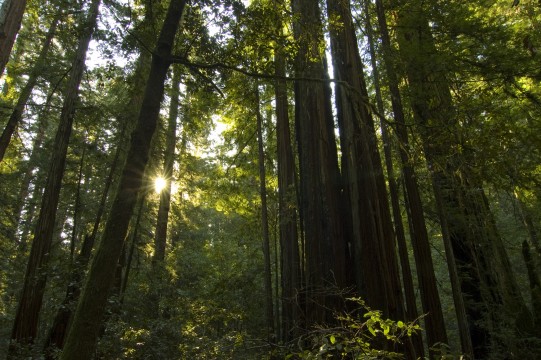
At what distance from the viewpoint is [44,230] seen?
845 centimetres

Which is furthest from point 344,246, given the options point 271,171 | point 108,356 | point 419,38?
point 271,171

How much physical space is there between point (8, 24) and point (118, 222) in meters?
3.69

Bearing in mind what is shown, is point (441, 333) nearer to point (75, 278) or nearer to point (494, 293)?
point (494, 293)

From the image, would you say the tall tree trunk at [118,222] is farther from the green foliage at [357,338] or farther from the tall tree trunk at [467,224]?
the tall tree trunk at [467,224]

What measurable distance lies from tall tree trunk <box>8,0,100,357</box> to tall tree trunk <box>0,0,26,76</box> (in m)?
1.21

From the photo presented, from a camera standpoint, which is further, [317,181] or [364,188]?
[317,181]

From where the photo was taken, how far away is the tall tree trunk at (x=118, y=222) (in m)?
3.94

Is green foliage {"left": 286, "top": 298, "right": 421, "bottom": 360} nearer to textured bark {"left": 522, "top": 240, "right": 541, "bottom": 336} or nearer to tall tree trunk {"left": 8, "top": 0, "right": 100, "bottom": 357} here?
textured bark {"left": 522, "top": 240, "right": 541, "bottom": 336}

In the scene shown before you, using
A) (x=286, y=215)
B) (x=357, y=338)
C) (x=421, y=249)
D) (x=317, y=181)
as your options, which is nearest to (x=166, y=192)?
(x=286, y=215)

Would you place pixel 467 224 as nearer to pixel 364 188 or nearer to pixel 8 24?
pixel 364 188

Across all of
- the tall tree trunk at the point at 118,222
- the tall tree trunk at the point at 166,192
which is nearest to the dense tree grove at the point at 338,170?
the tall tree trunk at the point at 118,222

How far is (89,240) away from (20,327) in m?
2.15

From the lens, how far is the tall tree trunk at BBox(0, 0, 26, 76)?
5456 mm

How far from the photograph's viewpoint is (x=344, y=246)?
616 cm
